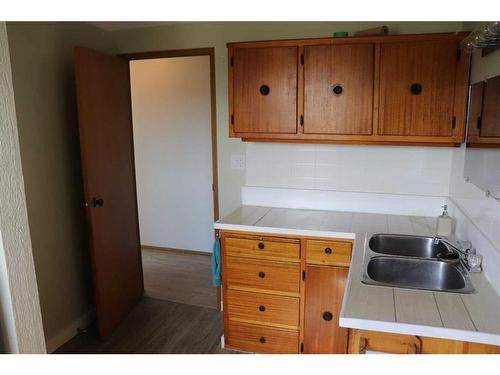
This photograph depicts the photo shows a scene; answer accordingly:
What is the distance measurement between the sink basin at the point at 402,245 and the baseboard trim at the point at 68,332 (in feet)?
6.81

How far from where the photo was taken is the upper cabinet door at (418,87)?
2.08 metres

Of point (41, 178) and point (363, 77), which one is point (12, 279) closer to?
point (41, 178)

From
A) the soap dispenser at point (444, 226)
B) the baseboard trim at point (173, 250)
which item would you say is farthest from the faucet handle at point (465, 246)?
the baseboard trim at point (173, 250)

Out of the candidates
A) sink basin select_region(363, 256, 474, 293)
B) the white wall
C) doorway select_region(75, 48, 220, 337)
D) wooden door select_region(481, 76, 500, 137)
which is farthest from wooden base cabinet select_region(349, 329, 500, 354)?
the white wall

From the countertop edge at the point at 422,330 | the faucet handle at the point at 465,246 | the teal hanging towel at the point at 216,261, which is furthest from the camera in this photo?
the teal hanging towel at the point at 216,261

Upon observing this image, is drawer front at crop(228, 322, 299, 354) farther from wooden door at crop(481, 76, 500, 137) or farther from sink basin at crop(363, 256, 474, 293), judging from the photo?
wooden door at crop(481, 76, 500, 137)

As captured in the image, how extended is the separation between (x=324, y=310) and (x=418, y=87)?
53.7 inches

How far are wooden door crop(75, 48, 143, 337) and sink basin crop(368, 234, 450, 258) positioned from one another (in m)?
1.75

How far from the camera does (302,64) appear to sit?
89.7 inches

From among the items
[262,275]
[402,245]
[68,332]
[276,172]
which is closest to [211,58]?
[276,172]

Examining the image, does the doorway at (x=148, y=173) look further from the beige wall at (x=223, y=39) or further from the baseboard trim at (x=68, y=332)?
the baseboard trim at (x=68, y=332)

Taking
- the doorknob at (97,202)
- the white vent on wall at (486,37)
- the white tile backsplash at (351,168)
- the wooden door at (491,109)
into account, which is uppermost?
the white vent on wall at (486,37)

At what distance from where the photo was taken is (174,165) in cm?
400

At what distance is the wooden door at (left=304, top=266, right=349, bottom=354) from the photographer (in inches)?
84.5
